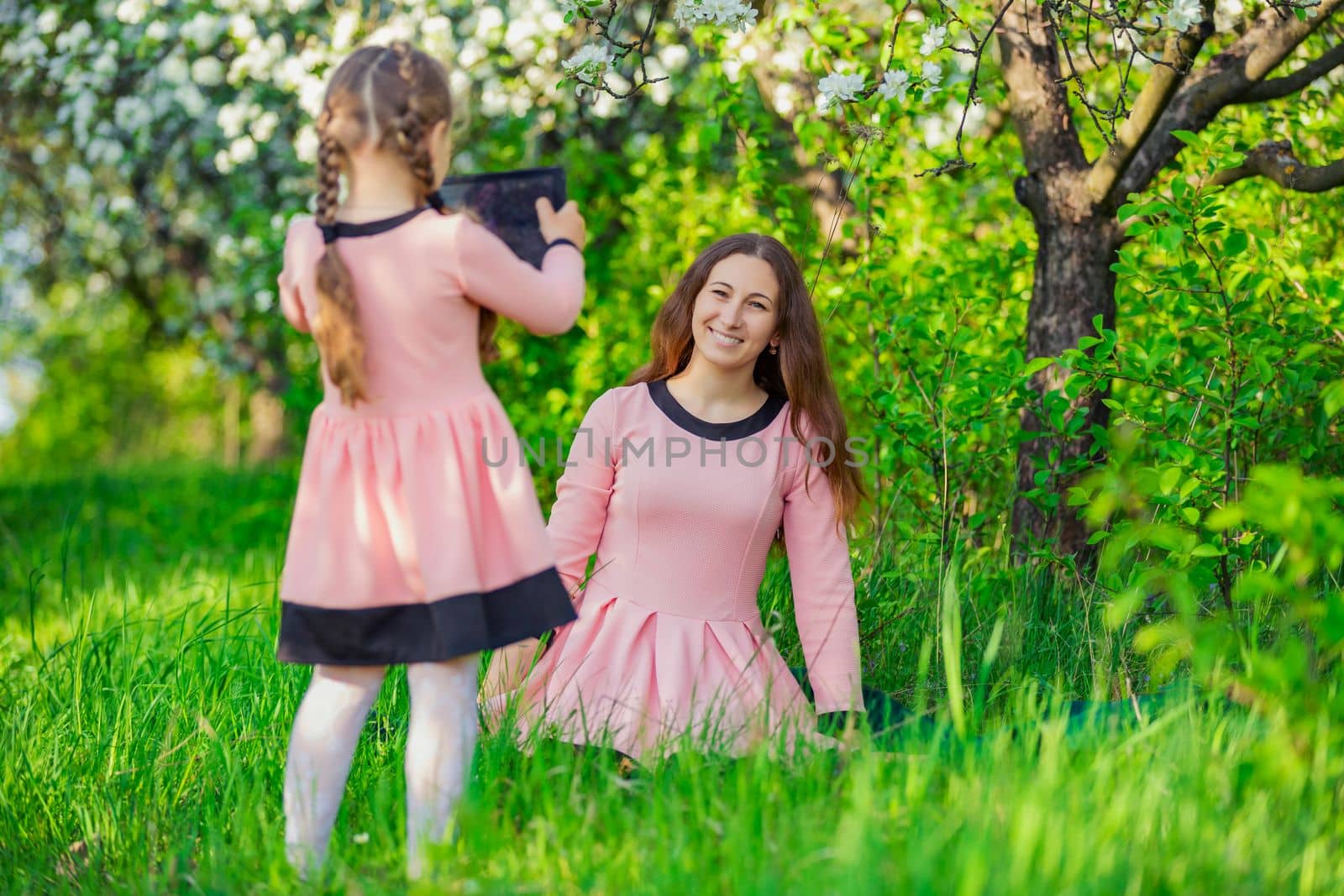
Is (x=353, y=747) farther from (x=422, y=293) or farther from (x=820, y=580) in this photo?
(x=820, y=580)

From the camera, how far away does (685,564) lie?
2652 mm

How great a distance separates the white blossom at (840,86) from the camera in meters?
2.79

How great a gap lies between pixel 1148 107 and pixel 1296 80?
1.20 feet

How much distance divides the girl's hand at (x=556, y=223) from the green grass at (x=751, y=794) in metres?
0.91

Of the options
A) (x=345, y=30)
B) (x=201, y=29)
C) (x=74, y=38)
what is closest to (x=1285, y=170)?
(x=345, y=30)

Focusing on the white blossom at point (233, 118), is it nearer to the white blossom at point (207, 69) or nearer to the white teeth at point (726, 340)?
the white blossom at point (207, 69)

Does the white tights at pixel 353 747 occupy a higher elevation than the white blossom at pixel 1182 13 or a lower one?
lower

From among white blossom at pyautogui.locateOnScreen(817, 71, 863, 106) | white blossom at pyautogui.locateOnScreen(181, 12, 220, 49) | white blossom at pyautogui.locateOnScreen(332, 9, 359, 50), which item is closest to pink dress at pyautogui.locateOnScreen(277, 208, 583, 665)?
white blossom at pyautogui.locateOnScreen(817, 71, 863, 106)

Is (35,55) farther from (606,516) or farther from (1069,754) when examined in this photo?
(1069,754)

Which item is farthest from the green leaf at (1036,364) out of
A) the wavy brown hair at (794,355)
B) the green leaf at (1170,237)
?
the wavy brown hair at (794,355)

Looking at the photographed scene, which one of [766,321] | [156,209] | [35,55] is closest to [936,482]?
[766,321]

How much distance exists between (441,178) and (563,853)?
3.59 feet

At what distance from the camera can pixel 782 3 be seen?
4.07 meters

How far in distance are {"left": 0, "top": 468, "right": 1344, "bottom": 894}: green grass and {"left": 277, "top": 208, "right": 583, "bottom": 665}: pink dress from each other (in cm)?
32
